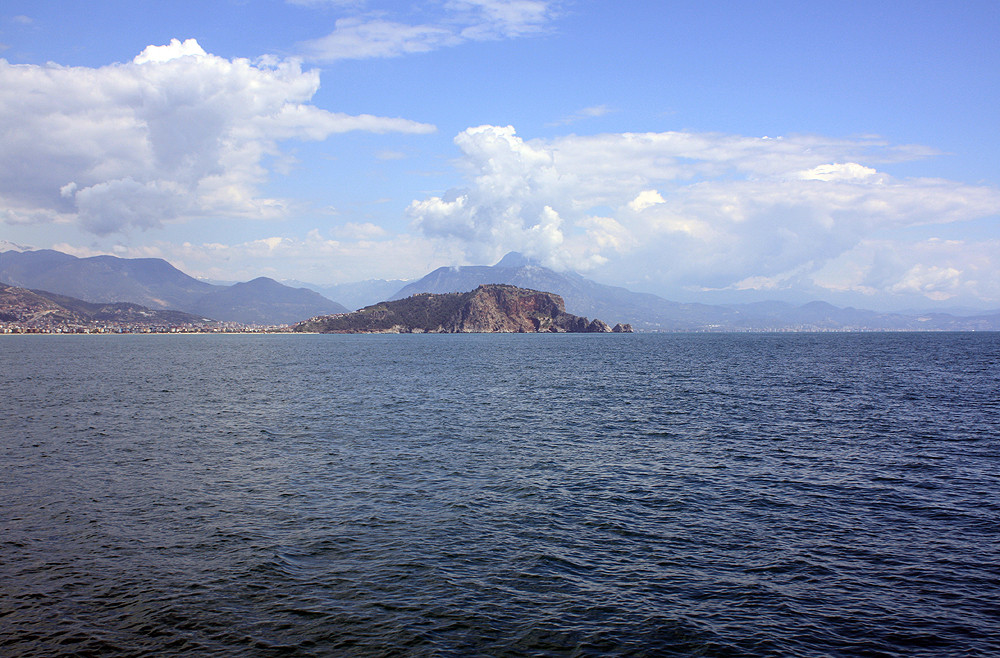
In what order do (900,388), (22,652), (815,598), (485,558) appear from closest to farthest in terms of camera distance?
1. (22,652)
2. (815,598)
3. (485,558)
4. (900,388)

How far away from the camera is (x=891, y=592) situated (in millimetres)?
17641

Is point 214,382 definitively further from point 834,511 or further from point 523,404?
point 834,511

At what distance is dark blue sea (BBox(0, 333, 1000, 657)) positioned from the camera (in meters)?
15.3

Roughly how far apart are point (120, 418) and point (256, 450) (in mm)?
19499

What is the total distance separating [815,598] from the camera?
17250 millimetres

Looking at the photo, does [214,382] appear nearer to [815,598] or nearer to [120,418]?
[120,418]

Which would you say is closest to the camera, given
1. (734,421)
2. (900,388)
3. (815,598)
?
(815,598)

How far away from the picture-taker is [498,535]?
72.4 ft

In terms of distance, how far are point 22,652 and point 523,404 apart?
4580cm

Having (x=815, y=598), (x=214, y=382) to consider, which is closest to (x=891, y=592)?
(x=815, y=598)

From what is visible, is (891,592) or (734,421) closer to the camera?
(891,592)

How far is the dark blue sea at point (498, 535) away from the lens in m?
15.3

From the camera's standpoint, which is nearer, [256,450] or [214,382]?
[256,450]

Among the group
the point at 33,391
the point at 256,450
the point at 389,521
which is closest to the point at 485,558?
the point at 389,521
